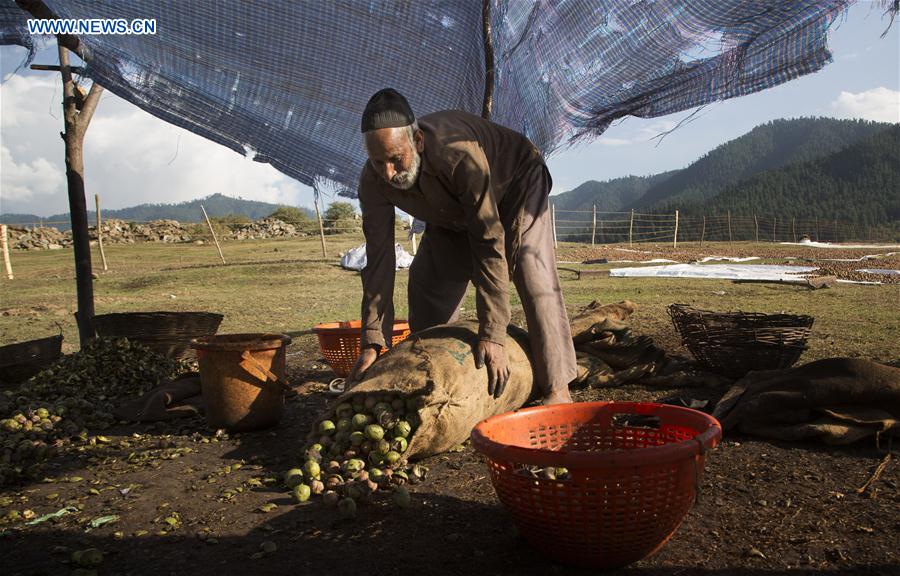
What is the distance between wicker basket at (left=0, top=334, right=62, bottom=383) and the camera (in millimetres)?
5016

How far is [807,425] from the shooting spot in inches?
117

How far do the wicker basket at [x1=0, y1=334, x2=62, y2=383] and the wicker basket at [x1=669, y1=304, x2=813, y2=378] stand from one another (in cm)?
467

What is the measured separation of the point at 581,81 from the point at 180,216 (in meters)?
181

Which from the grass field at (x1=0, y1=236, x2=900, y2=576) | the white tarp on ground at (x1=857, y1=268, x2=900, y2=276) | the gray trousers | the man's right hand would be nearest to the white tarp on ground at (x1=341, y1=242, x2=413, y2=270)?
the white tarp on ground at (x1=857, y1=268, x2=900, y2=276)

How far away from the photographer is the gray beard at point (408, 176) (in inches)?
109

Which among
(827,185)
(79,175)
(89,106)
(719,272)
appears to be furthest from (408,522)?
(827,185)

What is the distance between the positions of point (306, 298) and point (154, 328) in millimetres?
5338

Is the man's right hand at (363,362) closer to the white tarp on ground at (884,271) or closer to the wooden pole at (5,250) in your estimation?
the white tarp on ground at (884,271)

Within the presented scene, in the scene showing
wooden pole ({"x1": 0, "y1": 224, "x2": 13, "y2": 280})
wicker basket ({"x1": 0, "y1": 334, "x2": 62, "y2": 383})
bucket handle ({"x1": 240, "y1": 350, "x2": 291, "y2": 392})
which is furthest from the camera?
wooden pole ({"x1": 0, "y1": 224, "x2": 13, "y2": 280})

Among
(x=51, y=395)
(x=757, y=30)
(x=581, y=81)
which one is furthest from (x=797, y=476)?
(x=51, y=395)

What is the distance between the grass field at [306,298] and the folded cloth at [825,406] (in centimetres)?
178

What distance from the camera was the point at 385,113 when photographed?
103 inches

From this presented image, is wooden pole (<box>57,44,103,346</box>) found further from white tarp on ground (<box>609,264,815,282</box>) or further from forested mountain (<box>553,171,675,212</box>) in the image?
forested mountain (<box>553,171,675,212</box>)

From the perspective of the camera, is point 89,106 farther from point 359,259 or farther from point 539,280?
point 359,259
